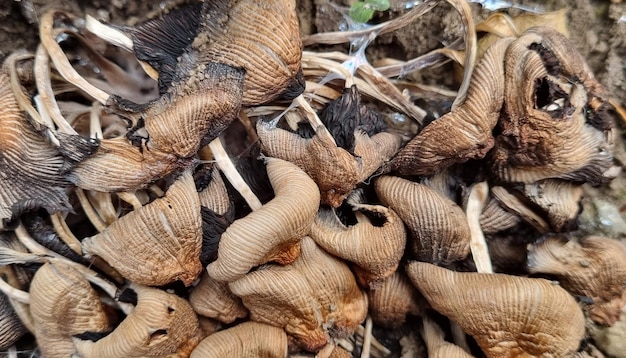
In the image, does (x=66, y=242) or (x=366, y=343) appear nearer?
(x=66, y=242)

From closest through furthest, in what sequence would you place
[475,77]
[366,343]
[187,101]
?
1. [187,101]
2. [475,77]
3. [366,343]

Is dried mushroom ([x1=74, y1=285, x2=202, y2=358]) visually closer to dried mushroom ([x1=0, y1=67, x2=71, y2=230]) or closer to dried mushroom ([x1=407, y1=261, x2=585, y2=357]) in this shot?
dried mushroom ([x1=0, y1=67, x2=71, y2=230])

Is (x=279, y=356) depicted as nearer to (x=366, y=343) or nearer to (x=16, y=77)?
(x=366, y=343)

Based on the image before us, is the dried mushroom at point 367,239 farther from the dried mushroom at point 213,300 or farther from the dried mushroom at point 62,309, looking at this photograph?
the dried mushroom at point 62,309

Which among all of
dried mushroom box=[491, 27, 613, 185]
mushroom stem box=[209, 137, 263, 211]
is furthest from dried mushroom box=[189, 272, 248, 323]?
dried mushroom box=[491, 27, 613, 185]

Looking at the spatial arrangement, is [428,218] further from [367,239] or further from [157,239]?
[157,239]

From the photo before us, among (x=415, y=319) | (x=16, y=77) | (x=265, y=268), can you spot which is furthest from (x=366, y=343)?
(x=16, y=77)
